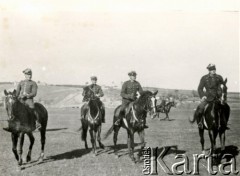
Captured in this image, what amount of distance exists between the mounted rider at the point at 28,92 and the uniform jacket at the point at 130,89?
2657mm

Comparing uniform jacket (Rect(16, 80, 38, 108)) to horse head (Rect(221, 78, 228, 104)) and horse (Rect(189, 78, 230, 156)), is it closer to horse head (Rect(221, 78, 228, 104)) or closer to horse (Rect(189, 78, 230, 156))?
horse (Rect(189, 78, 230, 156))

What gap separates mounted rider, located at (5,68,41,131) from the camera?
10.5 meters

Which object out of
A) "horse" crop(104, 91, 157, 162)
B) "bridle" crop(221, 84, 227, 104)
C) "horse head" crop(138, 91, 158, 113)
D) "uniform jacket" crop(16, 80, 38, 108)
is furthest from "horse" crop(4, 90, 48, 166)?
"bridle" crop(221, 84, 227, 104)

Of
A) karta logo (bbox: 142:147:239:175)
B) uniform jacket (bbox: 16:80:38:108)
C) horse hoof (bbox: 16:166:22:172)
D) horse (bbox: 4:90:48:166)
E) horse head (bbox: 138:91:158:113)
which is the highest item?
uniform jacket (bbox: 16:80:38:108)

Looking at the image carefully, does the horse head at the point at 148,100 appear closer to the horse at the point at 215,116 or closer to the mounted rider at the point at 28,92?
the horse at the point at 215,116

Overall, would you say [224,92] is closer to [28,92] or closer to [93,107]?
[93,107]

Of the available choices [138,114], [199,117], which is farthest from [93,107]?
[199,117]

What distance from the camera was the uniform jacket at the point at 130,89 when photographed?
11.6 metres

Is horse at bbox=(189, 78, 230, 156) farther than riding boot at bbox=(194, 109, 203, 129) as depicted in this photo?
No

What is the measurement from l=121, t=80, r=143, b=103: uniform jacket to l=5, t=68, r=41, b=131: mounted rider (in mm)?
2657

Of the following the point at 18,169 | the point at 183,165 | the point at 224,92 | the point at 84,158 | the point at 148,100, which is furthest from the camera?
the point at 84,158

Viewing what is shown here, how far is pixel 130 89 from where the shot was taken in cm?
1166

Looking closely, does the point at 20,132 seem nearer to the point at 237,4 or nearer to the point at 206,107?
the point at 206,107

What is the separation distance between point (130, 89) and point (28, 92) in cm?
299
